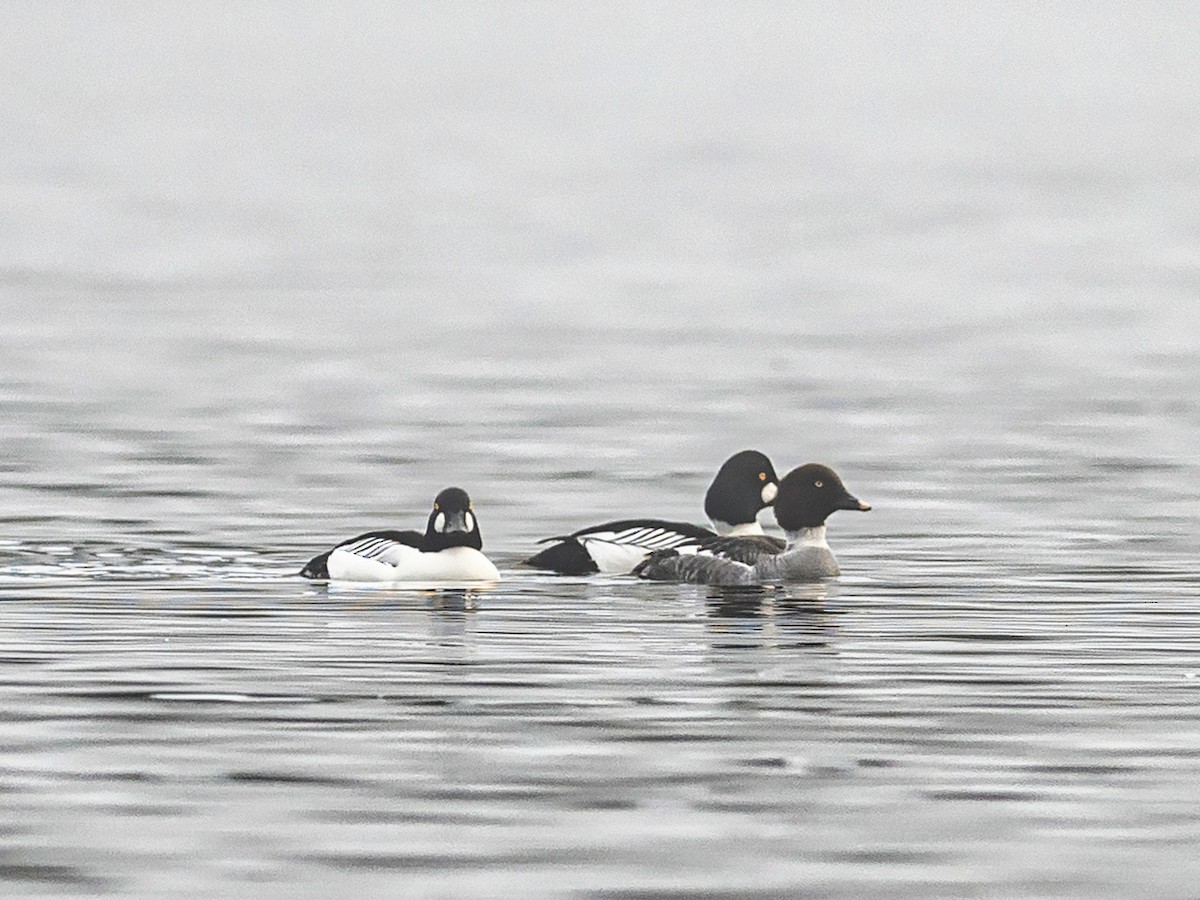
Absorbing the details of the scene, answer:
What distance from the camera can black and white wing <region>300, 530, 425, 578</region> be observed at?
19938mm

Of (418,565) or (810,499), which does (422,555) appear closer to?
(418,565)

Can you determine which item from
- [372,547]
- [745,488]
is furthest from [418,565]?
[745,488]

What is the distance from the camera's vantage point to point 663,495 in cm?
2602

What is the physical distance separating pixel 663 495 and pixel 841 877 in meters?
16.2

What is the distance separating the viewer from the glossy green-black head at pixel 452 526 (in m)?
20.3

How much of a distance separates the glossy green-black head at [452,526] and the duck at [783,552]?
4.44 feet

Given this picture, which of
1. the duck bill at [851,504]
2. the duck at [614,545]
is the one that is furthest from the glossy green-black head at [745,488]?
the duck bill at [851,504]

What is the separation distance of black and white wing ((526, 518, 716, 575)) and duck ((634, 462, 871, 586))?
0.08 m

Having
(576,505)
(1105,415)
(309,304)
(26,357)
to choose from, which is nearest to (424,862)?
(576,505)

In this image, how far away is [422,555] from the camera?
798 inches

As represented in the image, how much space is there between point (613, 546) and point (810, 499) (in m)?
1.52

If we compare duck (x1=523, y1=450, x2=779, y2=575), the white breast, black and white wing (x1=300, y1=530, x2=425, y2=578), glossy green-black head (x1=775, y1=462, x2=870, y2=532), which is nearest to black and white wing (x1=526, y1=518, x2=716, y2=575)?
duck (x1=523, y1=450, x2=779, y2=575)

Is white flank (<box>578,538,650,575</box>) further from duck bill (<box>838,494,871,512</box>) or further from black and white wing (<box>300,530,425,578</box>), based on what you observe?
duck bill (<box>838,494,871,512</box>)

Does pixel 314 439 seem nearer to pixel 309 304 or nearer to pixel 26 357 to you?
pixel 26 357
